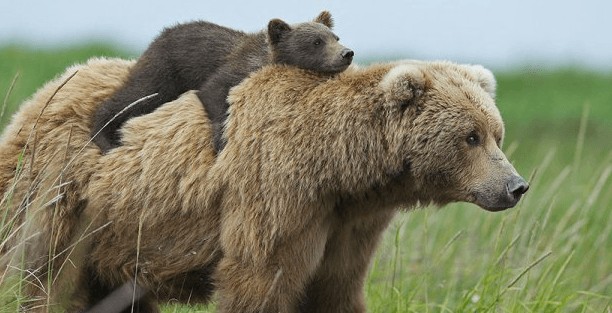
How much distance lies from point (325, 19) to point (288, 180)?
1020mm

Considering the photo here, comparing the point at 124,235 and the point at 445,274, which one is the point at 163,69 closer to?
the point at 124,235

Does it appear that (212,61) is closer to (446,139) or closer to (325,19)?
(325,19)

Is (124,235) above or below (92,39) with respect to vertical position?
above

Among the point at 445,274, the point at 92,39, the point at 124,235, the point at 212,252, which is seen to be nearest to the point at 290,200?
the point at 212,252

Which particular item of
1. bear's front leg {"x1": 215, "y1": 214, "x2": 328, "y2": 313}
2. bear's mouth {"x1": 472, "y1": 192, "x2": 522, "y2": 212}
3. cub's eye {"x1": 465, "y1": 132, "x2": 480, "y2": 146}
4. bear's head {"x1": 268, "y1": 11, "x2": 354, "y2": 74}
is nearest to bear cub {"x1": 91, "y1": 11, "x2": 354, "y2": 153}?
bear's head {"x1": 268, "y1": 11, "x2": 354, "y2": 74}

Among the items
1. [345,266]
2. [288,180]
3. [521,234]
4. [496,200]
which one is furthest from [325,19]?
[521,234]

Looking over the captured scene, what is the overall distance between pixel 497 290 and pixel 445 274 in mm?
1500

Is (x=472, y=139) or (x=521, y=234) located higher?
(x=472, y=139)

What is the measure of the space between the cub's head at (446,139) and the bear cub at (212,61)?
35cm

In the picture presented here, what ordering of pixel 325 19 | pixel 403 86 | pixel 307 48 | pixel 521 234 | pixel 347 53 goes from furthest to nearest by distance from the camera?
pixel 521 234
pixel 325 19
pixel 307 48
pixel 347 53
pixel 403 86

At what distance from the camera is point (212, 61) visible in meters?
5.86

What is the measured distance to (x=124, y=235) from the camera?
19.5 feet

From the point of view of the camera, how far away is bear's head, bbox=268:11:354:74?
18.5 ft

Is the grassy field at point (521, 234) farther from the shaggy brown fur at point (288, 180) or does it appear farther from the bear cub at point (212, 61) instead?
the bear cub at point (212, 61)
